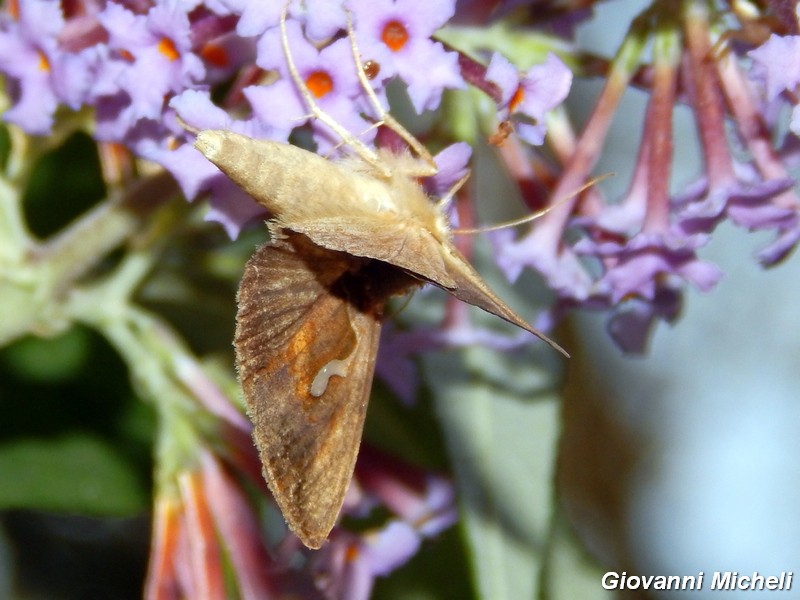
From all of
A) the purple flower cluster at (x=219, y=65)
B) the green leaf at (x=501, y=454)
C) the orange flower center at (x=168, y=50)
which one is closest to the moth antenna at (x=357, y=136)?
the purple flower cluster at (x=219, y=65)

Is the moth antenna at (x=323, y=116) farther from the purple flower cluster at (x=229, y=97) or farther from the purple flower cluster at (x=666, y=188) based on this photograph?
the purple flower cluster at (x=666, y=188)

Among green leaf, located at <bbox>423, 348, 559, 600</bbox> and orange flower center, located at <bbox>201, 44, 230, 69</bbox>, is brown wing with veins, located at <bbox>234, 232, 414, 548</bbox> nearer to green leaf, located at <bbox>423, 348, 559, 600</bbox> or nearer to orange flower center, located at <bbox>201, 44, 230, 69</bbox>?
orange flower center, located at <bbox>201, 44, 230, 69</bbox>

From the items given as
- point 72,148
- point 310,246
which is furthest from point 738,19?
point 72,148

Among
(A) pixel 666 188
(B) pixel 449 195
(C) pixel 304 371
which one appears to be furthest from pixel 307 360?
(A) pixel 666 188

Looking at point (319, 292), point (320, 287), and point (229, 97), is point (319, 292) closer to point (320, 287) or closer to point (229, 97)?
point (320, 287)

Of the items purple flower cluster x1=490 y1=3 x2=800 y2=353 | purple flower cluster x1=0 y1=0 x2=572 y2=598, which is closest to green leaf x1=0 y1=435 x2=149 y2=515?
purple flower cluster x1=0 y1=0 x2=572 y2=598

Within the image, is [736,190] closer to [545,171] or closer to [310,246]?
[545,171]
